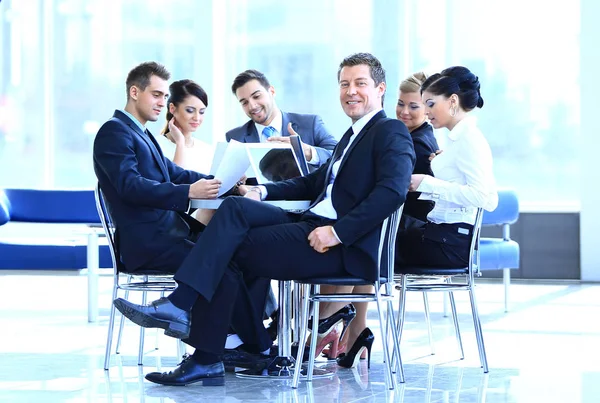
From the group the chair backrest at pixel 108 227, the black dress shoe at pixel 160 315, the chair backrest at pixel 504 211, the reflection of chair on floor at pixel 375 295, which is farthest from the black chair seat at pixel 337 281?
the chair backrest at pixel 504 211

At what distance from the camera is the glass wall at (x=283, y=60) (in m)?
9.23

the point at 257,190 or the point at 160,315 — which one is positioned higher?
the point at 257,190

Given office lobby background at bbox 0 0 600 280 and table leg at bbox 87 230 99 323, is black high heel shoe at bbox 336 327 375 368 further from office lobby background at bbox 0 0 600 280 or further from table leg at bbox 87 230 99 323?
office lobby background at bbox 0 0 600 280

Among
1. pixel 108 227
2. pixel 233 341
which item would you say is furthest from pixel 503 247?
pixel 108 227

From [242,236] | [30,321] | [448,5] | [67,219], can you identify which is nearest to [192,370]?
[242,236]

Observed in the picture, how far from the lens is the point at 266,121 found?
5.45m

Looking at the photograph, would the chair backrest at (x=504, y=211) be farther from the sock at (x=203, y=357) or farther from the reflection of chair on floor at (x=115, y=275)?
the sock at (x=203, y=357)

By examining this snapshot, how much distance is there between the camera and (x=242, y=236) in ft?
13.1

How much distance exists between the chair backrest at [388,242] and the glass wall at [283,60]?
5.47m

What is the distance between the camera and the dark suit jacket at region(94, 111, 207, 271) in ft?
13.9

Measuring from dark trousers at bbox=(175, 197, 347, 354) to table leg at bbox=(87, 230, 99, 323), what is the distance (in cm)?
249

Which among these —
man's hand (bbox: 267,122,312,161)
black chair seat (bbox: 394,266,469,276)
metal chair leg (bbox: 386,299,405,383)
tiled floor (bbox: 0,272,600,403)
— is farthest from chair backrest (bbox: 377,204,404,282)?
man's hand (bbox: 267,122,312,161)

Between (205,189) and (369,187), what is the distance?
2.26 feet

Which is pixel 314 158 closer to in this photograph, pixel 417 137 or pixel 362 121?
pixel 417 137
